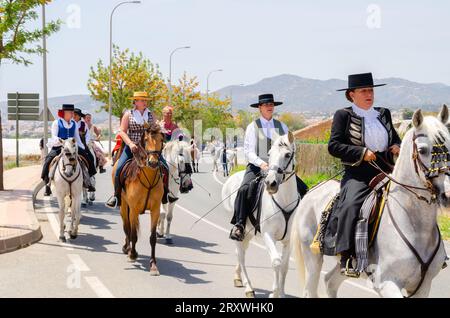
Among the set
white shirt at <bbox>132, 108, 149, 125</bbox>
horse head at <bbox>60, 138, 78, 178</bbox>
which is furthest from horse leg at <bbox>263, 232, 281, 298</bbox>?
horse head at <bbox>60, 138, 78, 178</bbox>

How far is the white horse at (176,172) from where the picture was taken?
1316cm

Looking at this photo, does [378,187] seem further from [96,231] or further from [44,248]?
[96,231]

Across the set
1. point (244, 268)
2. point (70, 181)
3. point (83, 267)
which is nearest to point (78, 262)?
point (83, 267)

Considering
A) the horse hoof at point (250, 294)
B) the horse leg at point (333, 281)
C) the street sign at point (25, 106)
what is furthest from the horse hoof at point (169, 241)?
the street sign at point (25, 106)

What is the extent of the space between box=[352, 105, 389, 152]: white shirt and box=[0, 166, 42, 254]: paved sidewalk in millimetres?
7556

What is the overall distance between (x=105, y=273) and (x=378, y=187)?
16.8ft

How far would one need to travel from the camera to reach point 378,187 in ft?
19.7

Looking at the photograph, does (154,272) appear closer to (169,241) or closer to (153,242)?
(153,242)

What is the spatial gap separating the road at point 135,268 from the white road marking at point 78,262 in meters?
0.02

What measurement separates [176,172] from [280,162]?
605 centimetres

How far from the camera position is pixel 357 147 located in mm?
6125

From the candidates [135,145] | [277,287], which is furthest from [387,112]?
[135,145]

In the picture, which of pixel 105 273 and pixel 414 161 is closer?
pixel 414 161
